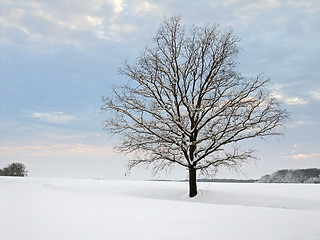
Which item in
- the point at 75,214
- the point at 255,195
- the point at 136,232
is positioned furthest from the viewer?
the point at 255,195

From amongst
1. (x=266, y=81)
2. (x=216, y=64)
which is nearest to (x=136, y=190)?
(x=216, y=64)

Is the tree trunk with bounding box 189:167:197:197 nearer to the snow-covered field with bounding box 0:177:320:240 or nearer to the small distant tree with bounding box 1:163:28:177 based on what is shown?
the snow-covered field with bounding box 0:177:320:240

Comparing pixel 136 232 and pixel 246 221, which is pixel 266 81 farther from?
pixel 136 232

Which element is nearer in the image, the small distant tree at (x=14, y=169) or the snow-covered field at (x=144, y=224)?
the snow-covered field at (x=144, y=224)

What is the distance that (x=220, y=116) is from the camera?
17.9 meters

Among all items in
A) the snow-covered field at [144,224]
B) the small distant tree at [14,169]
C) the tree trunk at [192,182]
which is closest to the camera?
the snow-covered field at [144,224]

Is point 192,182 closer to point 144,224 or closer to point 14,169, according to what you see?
point 144,224

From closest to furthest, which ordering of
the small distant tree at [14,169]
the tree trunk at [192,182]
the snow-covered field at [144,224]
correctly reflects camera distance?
1. the snow-covered field at [144,224]
2. the tree trunk at [192,182]
3. the small distant tree at [14,169]

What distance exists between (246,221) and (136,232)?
3027mm

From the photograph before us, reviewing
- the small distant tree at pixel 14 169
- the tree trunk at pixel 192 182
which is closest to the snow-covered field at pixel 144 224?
the tree trunk at pixel 192 182

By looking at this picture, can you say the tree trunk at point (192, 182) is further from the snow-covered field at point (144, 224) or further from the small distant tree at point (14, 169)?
the small distant tree at point (14, 169)

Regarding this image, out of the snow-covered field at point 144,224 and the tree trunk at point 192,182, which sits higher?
the tree trunk at point 192,182

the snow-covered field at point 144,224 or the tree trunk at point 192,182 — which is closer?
the snow-covered field at point 144,224

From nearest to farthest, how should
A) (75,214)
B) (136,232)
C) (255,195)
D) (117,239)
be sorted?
(117,239), (136,232), (75,214), (255,195)
